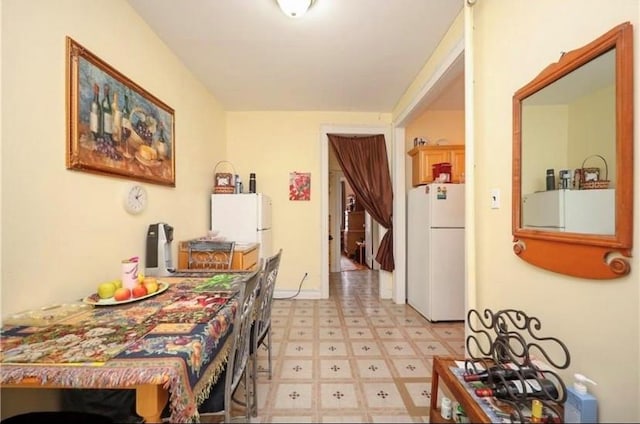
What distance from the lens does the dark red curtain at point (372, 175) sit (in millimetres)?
3736

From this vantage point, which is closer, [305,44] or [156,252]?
[156,252]

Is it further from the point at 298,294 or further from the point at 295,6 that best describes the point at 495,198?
the point at 298,294

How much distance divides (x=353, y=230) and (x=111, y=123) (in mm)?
6493

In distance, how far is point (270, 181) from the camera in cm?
386

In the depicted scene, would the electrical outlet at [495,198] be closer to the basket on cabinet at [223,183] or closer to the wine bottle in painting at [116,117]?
the wine bottle in painting at [116,117]

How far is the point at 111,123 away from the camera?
1665mm

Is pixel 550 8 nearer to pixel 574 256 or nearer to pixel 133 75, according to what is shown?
pixel 574 256

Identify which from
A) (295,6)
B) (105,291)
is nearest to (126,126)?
(105,291)

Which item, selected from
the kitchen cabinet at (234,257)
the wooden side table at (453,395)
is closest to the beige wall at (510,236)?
the wooden side table at (453,395)

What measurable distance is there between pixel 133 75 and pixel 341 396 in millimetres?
2565

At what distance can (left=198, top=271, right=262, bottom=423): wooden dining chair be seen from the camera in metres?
1.15

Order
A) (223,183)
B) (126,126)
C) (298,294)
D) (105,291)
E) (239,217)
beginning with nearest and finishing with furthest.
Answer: (105,291), (126,126), (239,217), (223,183), (298,294)

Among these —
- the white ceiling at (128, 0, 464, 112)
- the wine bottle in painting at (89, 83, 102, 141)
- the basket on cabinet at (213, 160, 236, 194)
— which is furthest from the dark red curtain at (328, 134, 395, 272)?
the wine bottle in painting at (89, 83, 102, 141)

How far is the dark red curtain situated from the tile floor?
2.79 feet
